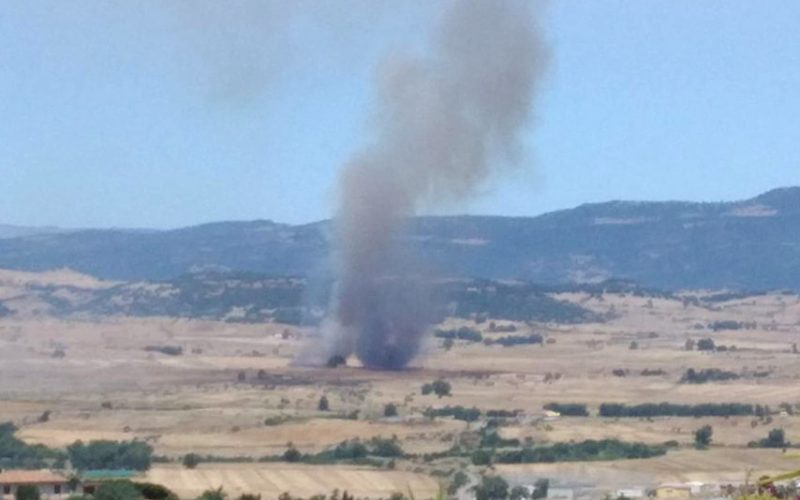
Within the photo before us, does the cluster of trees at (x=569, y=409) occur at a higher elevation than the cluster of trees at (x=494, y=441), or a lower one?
higher

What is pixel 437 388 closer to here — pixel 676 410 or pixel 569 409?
pixel 569 409

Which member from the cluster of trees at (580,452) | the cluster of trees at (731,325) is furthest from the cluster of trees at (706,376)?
the cluster of trees at (731,325)

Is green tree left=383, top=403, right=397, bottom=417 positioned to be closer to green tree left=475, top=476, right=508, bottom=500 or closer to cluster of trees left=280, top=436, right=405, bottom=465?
cluster of trees left=280, top=436, right=405, bottom=465

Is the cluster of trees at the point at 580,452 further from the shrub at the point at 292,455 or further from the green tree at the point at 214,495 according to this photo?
the green tree at the point at 214,495

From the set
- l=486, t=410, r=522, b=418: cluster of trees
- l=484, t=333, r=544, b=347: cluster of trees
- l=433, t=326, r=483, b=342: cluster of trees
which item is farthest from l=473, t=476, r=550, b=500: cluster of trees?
l=433, t=326, r=483, b=342: cluster of trees

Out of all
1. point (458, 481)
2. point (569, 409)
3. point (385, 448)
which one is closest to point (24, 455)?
point (385, 448)
